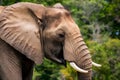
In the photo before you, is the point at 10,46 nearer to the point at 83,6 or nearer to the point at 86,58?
the point at 86,58

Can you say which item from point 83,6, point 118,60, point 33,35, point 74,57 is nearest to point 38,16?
point 33,35

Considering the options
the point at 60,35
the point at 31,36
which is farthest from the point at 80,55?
the point at 31,36

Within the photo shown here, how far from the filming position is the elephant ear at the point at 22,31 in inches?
381

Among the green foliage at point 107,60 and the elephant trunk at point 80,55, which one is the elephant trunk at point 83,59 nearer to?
the elephant trunk at point 80,55

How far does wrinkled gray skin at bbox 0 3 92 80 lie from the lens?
31.2 ft

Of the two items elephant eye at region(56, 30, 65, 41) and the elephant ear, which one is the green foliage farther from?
elephant eye at region(56, 30, 65, 41)

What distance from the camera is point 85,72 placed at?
354 inches

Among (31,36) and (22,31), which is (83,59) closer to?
(31,36)

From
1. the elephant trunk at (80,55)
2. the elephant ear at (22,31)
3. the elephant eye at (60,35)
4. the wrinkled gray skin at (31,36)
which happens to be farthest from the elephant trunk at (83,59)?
the elephant ear at (22,31)

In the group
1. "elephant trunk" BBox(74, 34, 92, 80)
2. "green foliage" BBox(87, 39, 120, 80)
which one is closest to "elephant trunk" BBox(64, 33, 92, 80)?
"elephant trunk" BBox(74, 34, 92, 80)

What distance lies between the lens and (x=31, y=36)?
383 inches

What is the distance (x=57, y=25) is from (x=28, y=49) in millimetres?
549

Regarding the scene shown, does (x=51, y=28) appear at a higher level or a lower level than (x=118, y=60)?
higher

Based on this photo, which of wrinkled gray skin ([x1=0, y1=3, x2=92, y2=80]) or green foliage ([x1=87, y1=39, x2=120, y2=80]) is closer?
wrinkled gray skin ([x1=0, y1=3, x2=92, y2=80])
